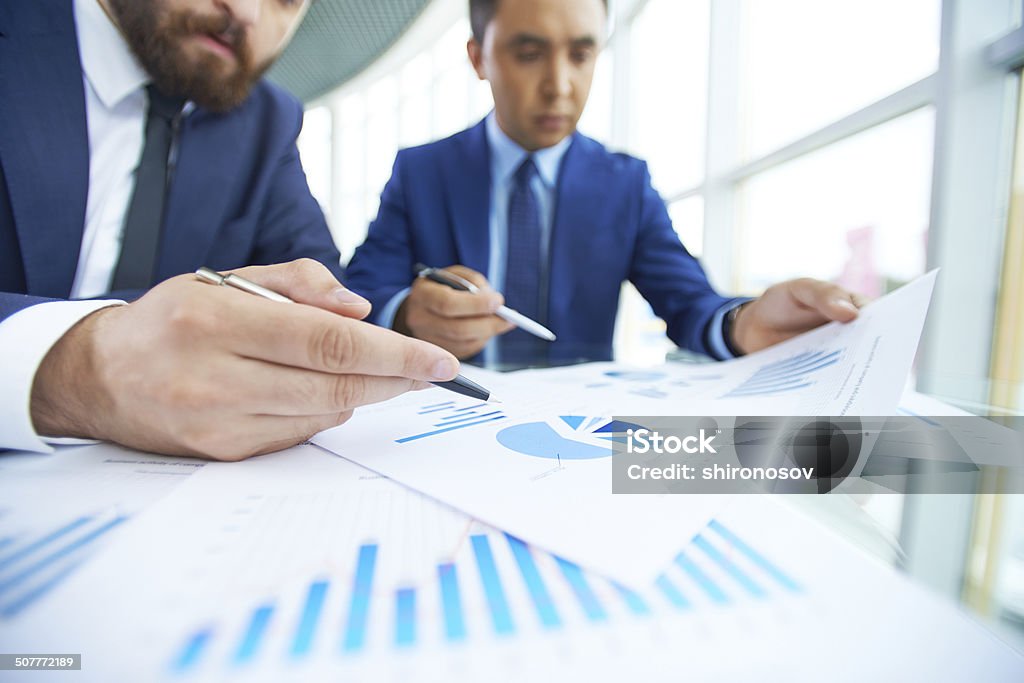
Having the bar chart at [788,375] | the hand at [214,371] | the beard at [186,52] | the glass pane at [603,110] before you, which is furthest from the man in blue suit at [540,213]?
the glass pane at [603,110]

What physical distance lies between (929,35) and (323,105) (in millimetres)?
5103

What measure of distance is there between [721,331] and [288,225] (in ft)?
2.29

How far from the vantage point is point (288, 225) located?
30.2 inches

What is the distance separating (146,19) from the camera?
2.05 feet

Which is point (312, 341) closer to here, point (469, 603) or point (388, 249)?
point (469, 603)

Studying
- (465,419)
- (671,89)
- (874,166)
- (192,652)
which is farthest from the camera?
(671,89)

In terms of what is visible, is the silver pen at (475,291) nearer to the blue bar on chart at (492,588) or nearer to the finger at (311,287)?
the finger at (311,287)

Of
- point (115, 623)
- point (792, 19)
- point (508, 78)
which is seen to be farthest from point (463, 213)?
point (792, 19)

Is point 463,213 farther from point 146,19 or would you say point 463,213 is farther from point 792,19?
point 792,19

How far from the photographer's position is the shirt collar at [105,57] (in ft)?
1.87

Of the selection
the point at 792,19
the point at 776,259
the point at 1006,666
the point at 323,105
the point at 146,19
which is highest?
the point at 323,105

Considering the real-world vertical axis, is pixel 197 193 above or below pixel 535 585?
above

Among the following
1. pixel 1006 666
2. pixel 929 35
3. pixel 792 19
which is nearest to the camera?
pixel 1006 666

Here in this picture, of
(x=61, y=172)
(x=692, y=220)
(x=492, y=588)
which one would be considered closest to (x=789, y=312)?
(x=492, y=588)
